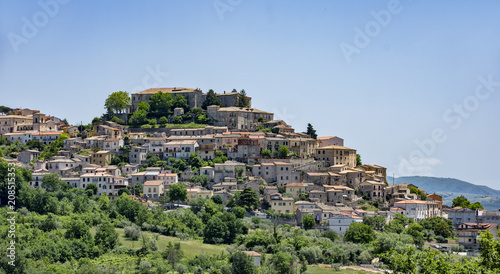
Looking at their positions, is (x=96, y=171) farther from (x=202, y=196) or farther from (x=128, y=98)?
(x=128, y=98)

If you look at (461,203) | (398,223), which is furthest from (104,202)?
(461,203)

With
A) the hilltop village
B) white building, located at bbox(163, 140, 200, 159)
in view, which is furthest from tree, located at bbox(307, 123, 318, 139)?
white building, located at bbox(163, 140, 200, 159)

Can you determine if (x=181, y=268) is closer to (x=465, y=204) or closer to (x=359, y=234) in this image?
(x=359, y=234)

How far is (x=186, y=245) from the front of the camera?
165 ft

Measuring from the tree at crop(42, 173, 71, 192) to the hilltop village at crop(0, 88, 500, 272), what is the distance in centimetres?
16

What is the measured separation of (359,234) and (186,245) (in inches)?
587

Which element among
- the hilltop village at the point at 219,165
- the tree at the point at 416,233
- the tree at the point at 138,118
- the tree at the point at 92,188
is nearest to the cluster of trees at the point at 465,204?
the hilltop village at the point at 219,165

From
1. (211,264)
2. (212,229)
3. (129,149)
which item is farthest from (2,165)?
(211,264)

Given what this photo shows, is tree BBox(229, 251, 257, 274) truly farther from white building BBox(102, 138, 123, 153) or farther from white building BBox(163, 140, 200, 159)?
white building BBox(102, 138, 123, 153)

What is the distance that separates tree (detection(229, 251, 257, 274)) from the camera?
44.1 meters

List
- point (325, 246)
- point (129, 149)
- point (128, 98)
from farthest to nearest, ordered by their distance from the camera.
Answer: point (128, 98)
point (129, 149)
point (325, 246)

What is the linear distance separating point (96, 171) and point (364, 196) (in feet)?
91.1

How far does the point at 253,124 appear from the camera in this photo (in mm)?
79125

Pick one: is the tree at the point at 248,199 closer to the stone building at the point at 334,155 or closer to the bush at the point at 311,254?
the bush at the point at 311,254
